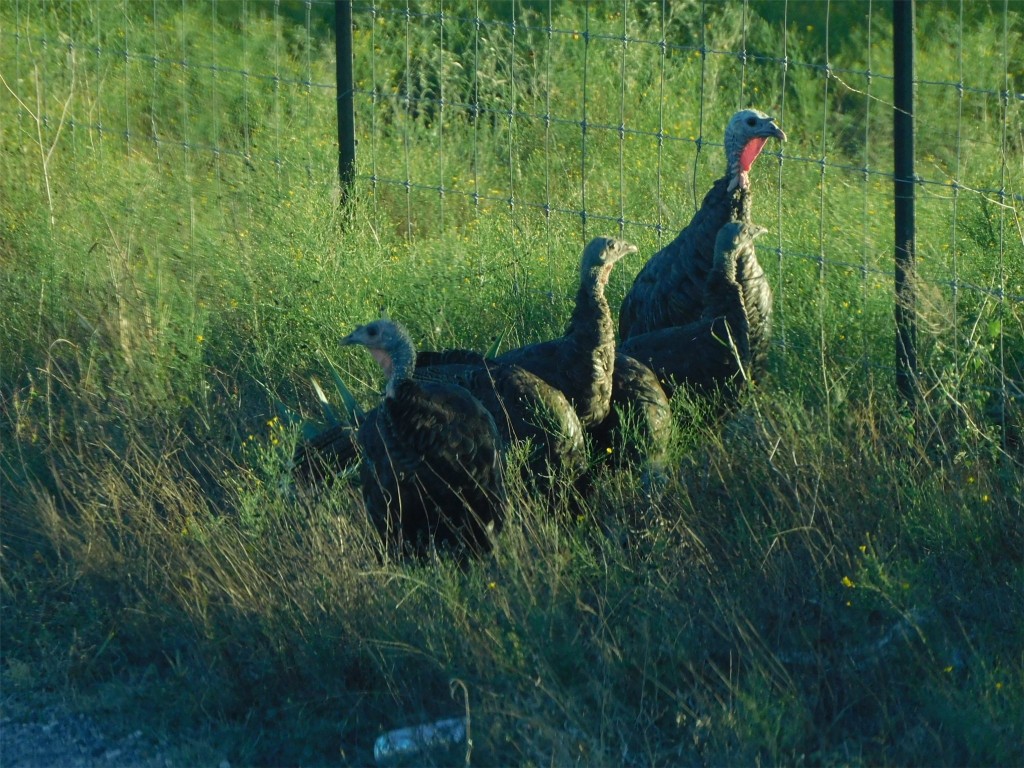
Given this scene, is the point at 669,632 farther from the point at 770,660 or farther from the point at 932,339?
the point at 932,339

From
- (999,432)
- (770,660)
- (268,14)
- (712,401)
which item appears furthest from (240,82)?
(770,660)

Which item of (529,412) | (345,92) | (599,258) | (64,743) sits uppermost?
(345,92)

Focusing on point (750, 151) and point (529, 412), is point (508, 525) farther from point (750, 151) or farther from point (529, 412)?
point (750, 151)

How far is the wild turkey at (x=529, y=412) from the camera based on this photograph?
4.58m

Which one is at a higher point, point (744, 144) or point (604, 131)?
point (744, 144)

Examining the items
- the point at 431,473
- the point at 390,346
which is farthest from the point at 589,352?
the point at 431,473

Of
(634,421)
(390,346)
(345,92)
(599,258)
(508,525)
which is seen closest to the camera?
(508,525)

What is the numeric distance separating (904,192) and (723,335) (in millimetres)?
794

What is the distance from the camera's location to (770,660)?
Result: 344cm

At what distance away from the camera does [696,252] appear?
19.0 ft

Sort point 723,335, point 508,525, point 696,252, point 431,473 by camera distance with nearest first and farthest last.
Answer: point 508,525
point 431,473
point 723,335
point 696,252

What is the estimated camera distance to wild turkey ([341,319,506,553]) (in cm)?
427

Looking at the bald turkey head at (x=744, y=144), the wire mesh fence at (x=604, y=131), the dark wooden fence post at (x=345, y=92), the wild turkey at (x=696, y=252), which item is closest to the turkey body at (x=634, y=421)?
the wire mesh fence at (x=604, y=131)

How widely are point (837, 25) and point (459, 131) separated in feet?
15.6
